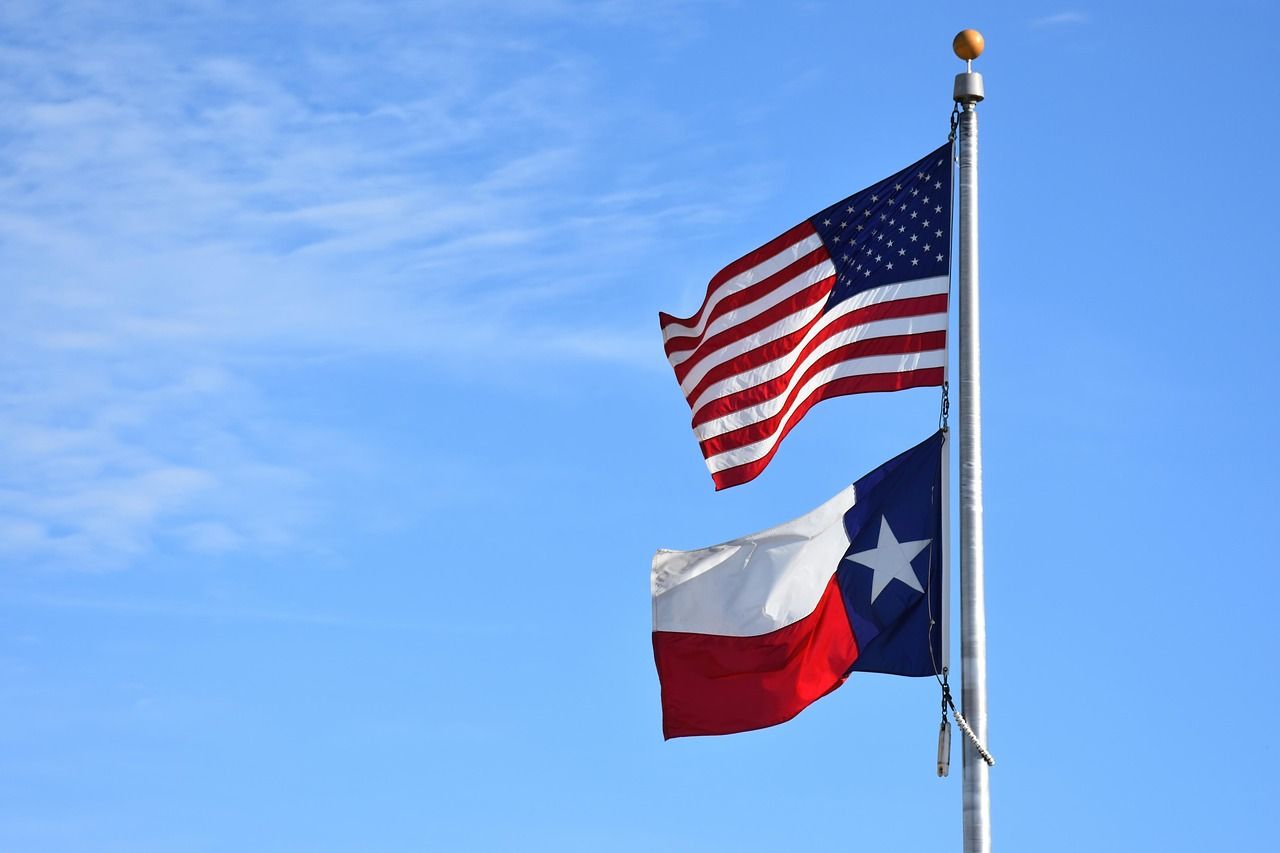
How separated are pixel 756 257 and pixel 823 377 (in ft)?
5.97

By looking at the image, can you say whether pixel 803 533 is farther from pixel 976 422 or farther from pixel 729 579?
pixel 976 422

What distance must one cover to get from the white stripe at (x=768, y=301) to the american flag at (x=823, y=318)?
0.01 m

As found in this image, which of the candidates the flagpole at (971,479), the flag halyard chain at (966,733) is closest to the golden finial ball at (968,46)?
the flagpole at (971,479)

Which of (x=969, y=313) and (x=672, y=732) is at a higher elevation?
(x=969, y=313)

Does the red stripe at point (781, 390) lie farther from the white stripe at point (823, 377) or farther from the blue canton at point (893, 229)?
the blue canton at point (893, 229)

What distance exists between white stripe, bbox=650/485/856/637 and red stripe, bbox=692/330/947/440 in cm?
137

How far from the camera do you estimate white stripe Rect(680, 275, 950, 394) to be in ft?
68.5

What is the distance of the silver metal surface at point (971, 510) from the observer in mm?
18297

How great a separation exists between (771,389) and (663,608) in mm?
2838

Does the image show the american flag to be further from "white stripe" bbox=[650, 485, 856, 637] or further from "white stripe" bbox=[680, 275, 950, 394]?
"white stripe" bbox=[650, 485, 856, 637]

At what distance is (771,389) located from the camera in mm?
21953

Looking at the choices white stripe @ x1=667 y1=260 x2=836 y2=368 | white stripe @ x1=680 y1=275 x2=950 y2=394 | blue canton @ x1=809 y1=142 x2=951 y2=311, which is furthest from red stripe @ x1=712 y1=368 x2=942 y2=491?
white stripe @ x1=667 y1=260 x2=836 y2=368

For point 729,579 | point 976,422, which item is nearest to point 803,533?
point 729,579

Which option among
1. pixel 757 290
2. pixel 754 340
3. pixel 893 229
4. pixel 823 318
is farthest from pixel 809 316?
pixel 893 229
